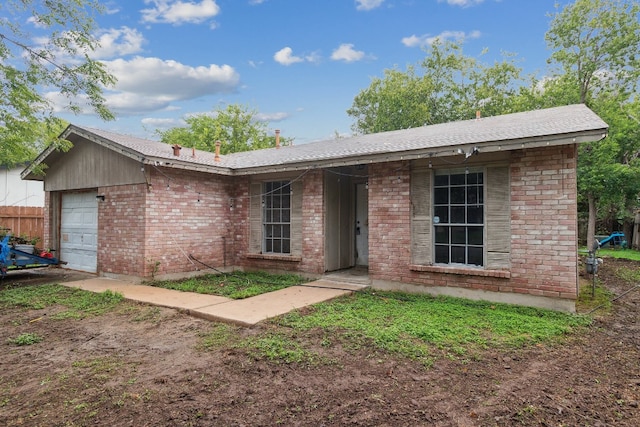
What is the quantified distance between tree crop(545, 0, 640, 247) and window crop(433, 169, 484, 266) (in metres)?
11.6

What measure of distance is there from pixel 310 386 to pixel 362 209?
274 inches

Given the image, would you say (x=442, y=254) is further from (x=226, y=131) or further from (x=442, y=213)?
(x=226, y=131)

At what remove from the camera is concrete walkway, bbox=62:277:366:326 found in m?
5.58

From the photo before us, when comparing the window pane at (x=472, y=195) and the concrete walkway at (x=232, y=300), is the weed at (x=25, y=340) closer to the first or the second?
the concrete walkway at (x=232, y=300)

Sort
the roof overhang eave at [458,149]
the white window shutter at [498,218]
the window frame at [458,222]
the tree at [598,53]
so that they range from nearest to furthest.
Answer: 1. the roof overhang eave at [458,149]
2. the white window shutter at [498,218]
3. the window frame at [458,222]
4. the tree at [598,53]

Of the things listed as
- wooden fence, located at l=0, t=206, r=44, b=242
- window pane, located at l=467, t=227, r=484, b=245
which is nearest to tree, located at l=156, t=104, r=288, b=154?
wooden fence, located at l=0, t=206, r=44, b=242

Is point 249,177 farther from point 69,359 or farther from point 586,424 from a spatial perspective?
point 586,424

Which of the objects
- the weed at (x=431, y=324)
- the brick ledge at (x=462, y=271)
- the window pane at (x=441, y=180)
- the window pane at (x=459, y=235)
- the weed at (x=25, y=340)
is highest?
the window pane at (x=441, y=180)

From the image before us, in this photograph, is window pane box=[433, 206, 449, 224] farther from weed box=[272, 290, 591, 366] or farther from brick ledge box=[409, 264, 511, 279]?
weed box=[272, 290, 591, 366]

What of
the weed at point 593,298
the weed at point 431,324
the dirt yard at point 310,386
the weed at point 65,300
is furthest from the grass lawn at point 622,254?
the weed at point 65,300

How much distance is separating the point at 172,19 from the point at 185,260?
7648 mm

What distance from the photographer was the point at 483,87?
26188mm

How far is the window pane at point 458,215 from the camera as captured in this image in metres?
6.70

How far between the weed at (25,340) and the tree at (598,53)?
17919 mm
